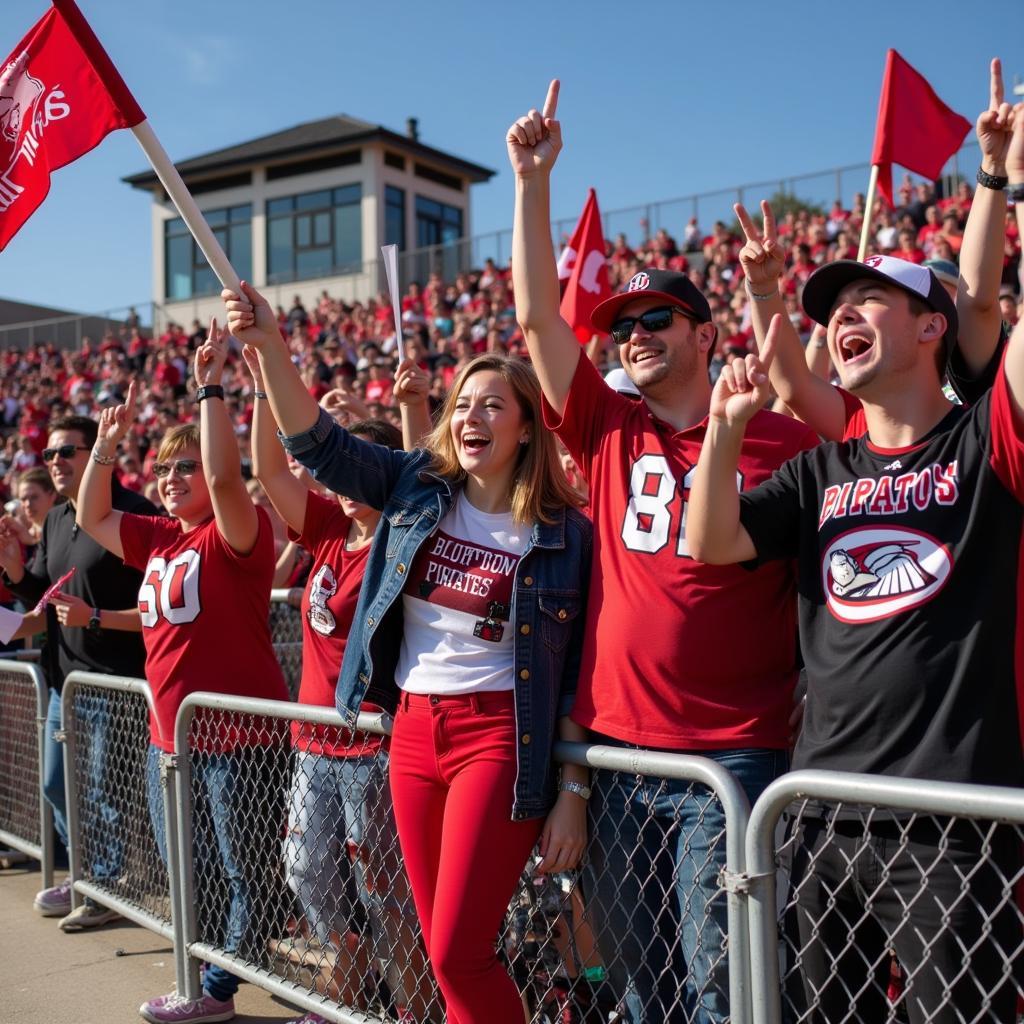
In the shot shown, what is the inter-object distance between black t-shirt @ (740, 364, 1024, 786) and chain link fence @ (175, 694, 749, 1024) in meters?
0.32

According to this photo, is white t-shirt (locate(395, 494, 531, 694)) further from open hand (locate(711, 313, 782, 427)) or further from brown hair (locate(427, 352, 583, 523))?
open hand (locate(711, 313, 782, 427))

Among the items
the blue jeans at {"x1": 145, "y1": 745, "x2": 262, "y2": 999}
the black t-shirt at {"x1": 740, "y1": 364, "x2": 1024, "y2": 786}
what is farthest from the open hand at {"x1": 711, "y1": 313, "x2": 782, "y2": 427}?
the blue jeans at {"x1": 145, "y1": 745, "x2": 262, "y2": 999}

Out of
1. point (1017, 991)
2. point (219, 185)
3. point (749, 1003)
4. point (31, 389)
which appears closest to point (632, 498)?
point (749, 1003)

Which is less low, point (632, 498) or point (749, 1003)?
point (632, 498)

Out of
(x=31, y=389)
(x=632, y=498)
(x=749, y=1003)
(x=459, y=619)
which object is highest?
(x=31, y=389)

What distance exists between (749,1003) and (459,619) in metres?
1.18

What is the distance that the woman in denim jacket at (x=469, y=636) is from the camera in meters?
2.73

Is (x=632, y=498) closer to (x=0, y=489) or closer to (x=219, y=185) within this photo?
(x=0, y=489)

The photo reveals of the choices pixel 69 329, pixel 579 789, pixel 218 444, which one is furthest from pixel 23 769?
pixel 69 329

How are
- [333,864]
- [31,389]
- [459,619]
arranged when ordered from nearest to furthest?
[459,619] < [333,864] < [31,389]

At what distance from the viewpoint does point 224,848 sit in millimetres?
4078

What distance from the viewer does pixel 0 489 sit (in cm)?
1658

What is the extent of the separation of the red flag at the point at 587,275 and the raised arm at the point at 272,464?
2.77 meters

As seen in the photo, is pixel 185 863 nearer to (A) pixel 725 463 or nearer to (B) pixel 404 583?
(B) pixel 404 583
